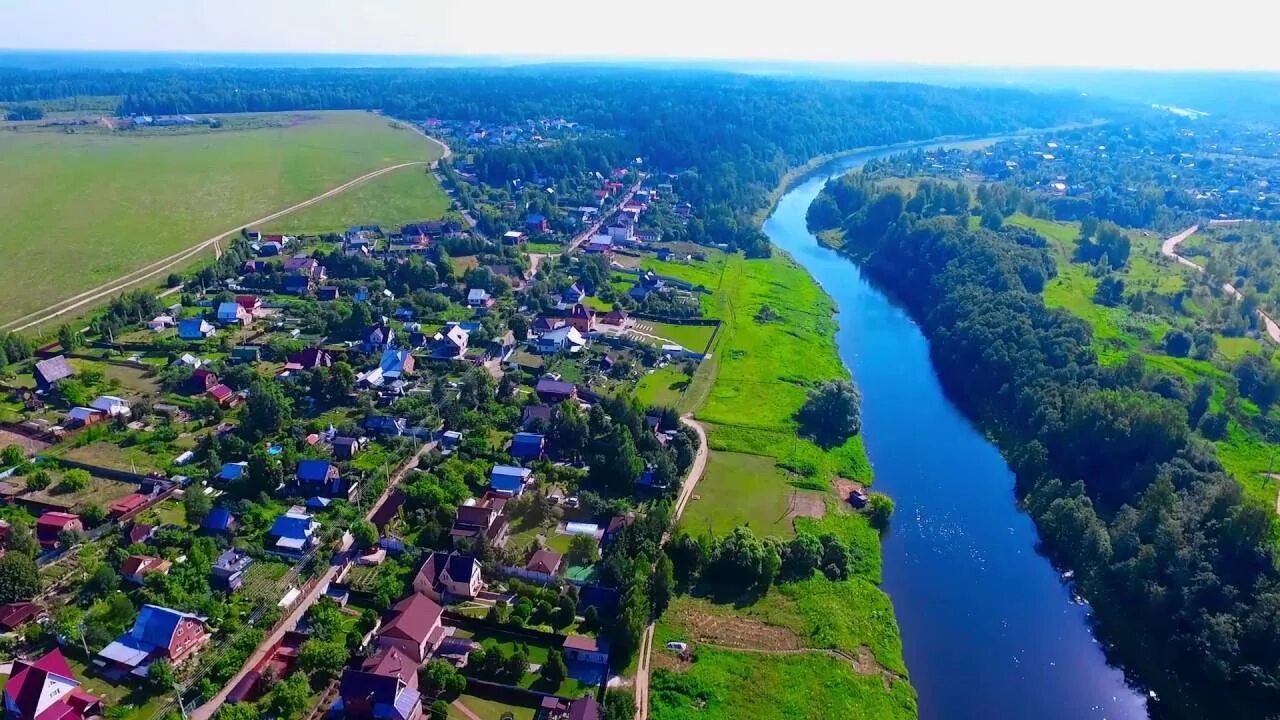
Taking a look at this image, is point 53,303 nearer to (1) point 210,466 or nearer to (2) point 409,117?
(1) point 210,466

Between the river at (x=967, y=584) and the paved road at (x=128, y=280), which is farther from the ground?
the paved road at (x=128, y=280)

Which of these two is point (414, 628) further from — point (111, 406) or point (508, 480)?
point (111, 406)

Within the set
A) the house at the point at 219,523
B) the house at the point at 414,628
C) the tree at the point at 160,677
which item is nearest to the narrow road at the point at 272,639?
the tree at the point at 160,677

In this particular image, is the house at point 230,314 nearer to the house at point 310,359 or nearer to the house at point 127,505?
the house at point 310,359

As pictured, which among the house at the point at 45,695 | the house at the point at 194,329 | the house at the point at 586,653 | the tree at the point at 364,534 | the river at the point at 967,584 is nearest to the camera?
the house at the point at 45,695

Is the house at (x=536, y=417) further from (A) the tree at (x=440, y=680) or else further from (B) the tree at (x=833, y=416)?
(A) the tree at (x=440, y=680)

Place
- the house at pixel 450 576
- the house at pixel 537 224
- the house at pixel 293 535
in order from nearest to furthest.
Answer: the house at pixel 450 576 → the house at pixel 293 535 → the house at pixel 537 224

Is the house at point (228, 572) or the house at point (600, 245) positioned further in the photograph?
the house at point (600, 245)

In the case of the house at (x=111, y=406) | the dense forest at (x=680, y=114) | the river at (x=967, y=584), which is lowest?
the river at (x=967, y=584)
